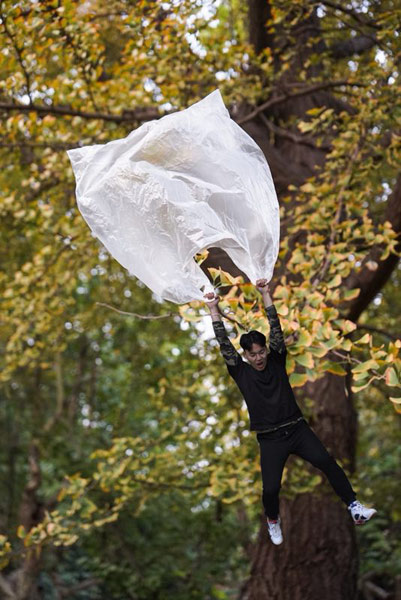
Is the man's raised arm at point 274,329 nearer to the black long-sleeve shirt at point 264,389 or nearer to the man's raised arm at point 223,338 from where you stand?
the black long-sleeve shirt at point 264,389

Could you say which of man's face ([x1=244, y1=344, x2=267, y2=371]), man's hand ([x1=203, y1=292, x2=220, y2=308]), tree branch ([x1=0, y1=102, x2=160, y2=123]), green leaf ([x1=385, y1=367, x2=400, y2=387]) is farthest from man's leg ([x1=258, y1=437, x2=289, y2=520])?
tree branch ([x1=0, y1=102, x2=160, y2=123])

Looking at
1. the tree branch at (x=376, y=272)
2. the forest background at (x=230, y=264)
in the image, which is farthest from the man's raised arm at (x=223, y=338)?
the tree branch at (x=376, y=272)

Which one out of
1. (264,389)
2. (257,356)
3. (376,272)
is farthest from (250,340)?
(376,272)

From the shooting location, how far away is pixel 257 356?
3.70m

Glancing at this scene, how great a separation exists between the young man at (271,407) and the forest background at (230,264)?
39 centimetres

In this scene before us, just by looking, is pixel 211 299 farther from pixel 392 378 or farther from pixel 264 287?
pixel 392 378

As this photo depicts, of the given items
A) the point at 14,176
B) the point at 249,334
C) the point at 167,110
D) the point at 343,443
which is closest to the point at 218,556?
the point at 343,443

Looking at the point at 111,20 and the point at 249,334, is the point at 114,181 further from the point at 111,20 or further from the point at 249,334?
the point at 111,20

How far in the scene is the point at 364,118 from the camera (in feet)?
18.4

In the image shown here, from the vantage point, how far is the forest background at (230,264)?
5516 millimetres

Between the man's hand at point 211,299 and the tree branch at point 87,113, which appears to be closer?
the man's hand at point 211,299

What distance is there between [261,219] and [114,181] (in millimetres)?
740

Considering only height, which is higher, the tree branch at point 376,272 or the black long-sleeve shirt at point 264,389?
the black long-sleeve shirt at point 264,389

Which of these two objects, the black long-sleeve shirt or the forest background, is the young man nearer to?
the black long-sleeve shirt
